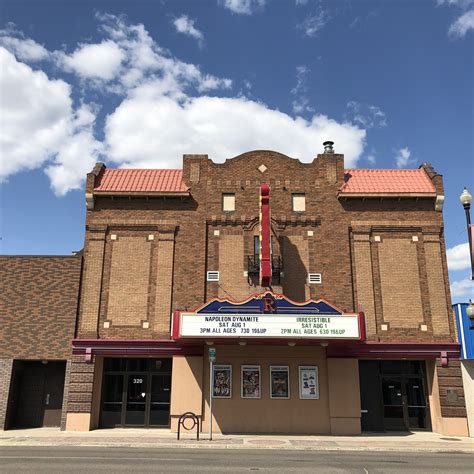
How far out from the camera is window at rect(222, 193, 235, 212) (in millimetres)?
24094

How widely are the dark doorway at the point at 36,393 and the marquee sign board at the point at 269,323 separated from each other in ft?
23.4

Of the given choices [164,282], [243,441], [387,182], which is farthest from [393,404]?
[164,282]

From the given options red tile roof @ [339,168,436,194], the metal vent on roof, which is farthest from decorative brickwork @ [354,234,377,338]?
the metal vent on roof

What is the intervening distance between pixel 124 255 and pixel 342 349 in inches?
438

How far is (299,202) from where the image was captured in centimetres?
2423

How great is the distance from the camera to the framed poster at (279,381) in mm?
21547

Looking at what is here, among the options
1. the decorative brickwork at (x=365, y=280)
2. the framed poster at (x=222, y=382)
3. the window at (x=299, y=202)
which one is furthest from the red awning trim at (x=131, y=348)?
the window at (x=299, y=202)

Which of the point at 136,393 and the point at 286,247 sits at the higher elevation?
the point at 286,247

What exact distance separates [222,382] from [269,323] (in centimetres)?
394

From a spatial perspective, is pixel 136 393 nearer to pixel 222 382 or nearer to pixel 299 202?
pixel 222 382

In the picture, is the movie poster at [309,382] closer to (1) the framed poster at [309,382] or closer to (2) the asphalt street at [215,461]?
(1) the framed poster at [309,382]

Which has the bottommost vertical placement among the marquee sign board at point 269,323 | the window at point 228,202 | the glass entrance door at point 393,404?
the glass entrance door at point 393,404

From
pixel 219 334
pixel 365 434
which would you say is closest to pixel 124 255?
pixel 219 334

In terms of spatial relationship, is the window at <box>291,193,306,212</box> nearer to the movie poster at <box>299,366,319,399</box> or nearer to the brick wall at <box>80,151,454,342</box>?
the brick wall at <box>80,151,454,342</box>
